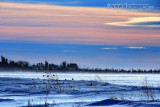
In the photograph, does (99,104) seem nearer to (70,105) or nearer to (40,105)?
(70,105)

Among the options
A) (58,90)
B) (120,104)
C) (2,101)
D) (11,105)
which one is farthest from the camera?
(58,90)

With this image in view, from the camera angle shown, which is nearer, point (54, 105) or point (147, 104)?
point (147, 104)

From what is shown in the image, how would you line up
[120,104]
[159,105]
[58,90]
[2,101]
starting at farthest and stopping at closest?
[58,90]
[2,101]
[120,104]
[159,105]

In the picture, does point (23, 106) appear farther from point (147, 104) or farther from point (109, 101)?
point (147, 104)

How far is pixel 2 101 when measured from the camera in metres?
13.4

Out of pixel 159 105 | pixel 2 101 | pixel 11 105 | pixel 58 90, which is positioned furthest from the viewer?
pixel 58 90

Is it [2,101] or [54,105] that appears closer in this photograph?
[54,105]

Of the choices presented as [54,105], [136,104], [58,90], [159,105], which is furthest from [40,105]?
[58,90]

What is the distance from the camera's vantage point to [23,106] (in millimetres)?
11859

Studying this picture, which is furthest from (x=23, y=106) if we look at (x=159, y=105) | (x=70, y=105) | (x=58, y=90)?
(x=58, y=90)

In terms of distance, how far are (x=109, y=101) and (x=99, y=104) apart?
1.47 ft

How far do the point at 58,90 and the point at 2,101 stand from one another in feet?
20.3

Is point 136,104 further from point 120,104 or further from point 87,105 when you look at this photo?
point 87,105

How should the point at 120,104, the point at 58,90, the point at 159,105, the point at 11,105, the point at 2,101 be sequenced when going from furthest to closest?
the point at 58,90 < the point at 2,101 < the point at 11,105 < the point at 120,104 < the point at 159,105
